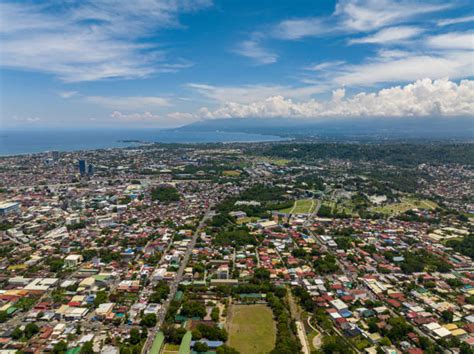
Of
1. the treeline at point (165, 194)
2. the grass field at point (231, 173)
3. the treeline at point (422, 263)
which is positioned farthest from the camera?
the grass field at point (231, 173)

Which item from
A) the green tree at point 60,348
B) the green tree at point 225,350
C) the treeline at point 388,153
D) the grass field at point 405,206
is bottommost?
the grass field at point 405,206

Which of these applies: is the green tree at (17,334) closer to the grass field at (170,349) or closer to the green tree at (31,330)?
the green tree at (31,330)

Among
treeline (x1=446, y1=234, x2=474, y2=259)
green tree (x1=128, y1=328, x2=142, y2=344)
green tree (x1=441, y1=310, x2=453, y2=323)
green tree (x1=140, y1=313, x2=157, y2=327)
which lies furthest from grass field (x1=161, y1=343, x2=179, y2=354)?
treeline (x1=446, y1=234, x2=474, y2=259)

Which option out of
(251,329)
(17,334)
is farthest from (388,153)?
Answer: (17,334)

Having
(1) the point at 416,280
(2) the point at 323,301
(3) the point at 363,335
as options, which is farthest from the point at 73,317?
(1) the point at 416,280

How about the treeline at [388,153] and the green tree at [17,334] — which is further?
the treeline at [388,153]

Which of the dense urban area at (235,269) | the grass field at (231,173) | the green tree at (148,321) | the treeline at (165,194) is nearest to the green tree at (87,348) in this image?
the dense urban area at (235,269)

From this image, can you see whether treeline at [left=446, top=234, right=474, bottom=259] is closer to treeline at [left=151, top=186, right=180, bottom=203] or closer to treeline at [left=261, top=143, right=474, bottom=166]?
treeline at [left=151, top=186, right=180, bottom=203]
